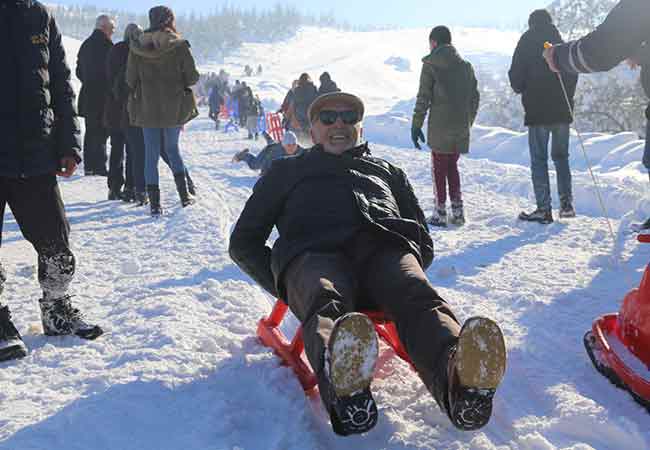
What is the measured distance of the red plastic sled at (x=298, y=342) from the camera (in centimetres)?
249

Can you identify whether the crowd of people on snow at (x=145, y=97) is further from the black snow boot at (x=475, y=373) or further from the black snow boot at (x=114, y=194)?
the black snow boot at (x=475, y=373)

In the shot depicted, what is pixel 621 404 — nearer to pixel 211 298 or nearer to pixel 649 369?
pixel 649 369

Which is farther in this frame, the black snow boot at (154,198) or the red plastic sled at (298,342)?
the black snow boot at (154,198)

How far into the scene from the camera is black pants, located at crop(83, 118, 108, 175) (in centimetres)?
786

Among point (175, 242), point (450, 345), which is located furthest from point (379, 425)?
point (175, 242)

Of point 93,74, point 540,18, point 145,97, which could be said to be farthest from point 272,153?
point 540,18

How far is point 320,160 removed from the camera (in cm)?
291

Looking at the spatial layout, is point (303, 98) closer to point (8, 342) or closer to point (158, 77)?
point (158, 77)

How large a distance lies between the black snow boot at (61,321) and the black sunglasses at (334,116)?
62.2 inches

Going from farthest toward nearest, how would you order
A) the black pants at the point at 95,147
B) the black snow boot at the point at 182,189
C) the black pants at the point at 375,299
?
the black pants at the point at 95,147 < the black snow boot at the point at 182,189 < the black pants at the point at 375,299

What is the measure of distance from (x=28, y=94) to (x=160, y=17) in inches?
129

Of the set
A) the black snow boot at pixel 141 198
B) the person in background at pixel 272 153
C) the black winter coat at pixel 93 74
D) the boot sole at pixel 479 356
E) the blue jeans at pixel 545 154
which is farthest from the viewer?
the person in background at pixel 272 153

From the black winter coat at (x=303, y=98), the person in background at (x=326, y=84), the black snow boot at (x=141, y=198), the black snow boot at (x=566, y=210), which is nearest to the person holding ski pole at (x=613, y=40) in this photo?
the black snow boot at (x=566, y=210)

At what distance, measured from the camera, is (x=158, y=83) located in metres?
5.95
